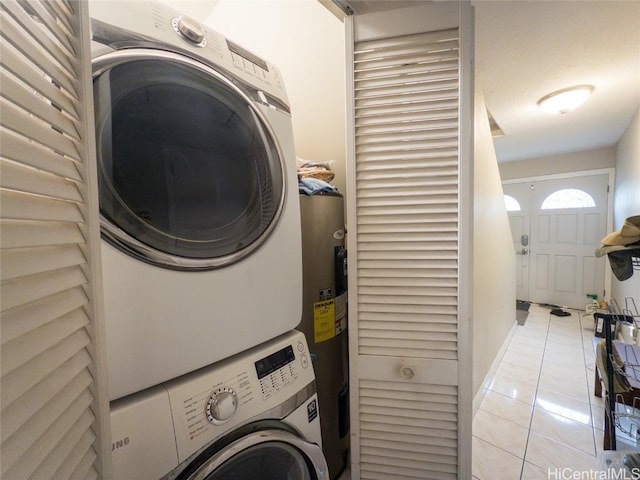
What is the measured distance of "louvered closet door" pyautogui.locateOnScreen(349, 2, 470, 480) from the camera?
3.30ft

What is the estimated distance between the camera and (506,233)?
8.40ft

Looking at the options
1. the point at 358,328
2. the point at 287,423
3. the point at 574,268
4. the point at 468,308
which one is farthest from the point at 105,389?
the point at 574,268

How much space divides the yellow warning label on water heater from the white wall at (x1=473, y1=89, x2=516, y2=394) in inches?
37.1

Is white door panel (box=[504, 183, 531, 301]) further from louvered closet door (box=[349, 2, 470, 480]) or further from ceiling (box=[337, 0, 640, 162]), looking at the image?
louvered closet door (box=[349, 2, 470, 480])

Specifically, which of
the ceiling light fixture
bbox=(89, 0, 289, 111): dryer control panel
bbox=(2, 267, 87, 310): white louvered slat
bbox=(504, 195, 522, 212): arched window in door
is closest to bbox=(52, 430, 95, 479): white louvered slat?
bbox=(2, 267, 87, 310): white louvered slat

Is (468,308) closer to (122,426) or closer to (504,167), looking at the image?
(122,426)

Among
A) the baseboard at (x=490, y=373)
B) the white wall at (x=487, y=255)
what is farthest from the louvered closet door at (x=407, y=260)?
the baseboard at (x=490, y=373)

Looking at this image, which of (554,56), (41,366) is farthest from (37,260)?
(554,56)

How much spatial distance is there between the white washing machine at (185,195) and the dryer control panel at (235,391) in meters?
0.04

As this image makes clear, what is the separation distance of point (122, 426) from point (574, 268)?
508cm

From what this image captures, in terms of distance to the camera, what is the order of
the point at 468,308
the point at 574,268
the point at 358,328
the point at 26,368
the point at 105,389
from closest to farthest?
the point at 26,368, the point at 105,389, the point at 468,308, the point at 358,328, the point at 574,268

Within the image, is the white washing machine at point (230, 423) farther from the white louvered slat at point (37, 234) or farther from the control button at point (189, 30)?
the control button at point (189, 30)

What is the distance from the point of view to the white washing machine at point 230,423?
0.51 m

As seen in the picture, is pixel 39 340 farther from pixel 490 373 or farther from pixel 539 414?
Answer: pixel 490 373
